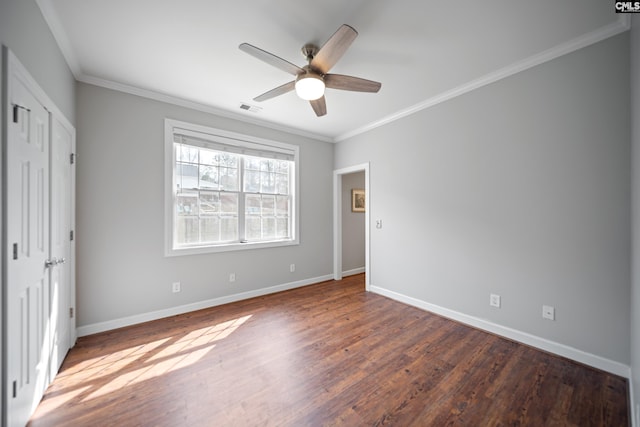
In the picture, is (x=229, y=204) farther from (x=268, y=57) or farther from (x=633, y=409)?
(x=633, y=409)

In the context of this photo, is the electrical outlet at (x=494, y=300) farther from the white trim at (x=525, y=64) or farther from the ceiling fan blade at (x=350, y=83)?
the ceiling fan blade at (x=350, y=83)

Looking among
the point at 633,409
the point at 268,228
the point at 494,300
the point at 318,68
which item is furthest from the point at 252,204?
the point at 633,409

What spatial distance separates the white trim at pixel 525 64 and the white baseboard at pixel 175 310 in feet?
10.5

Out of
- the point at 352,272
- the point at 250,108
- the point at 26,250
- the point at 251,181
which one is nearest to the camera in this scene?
the point at 26,250

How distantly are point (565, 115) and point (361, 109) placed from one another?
2.12 meters

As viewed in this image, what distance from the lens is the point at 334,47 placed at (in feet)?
5.70

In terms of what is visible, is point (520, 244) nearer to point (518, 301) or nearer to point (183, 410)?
point (518, 301)

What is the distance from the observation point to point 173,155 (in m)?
3.15

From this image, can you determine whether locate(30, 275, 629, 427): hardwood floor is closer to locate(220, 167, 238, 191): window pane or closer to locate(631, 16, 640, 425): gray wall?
locate(631, 16, 640, 425): gray wall

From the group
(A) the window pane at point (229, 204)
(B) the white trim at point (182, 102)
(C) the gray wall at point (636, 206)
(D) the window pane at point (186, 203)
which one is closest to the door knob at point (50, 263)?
(D) the window pane at point (186, 203)

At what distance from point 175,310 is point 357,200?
12.3 ft

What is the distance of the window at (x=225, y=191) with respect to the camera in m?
3.19

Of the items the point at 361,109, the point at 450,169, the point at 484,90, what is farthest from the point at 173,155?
the point at 484,90

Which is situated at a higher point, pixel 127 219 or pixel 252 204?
pixel 252 204
